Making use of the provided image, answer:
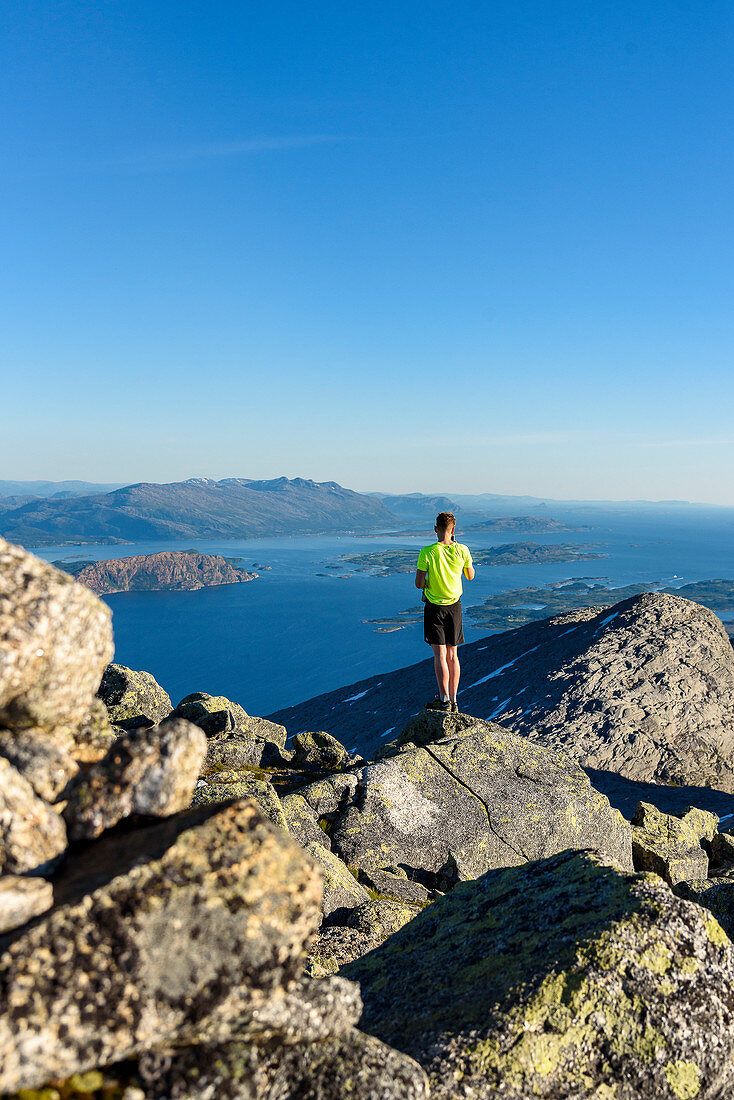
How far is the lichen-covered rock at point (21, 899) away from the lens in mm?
3611

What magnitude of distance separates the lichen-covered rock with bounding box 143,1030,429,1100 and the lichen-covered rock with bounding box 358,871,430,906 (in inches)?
285

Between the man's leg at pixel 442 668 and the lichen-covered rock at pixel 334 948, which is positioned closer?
the lichen-covered rock at pixel 334 948

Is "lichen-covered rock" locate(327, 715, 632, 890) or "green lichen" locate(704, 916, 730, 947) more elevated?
"green lichen" locate(704, 916, 730, 947)

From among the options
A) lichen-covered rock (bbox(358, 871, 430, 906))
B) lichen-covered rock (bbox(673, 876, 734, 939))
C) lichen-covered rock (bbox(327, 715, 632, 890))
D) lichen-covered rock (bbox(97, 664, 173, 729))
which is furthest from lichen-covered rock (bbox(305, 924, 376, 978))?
lichen-covered rock (bbox(97, 664, 173, 729))

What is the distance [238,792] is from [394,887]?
11.6 ft

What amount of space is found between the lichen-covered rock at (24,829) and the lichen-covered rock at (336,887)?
6.52 metres

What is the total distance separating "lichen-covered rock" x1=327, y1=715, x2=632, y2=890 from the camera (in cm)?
1191

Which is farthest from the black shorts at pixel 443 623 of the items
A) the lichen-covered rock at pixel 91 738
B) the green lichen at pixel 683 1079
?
the lichen-covered rock at pixel 91 738

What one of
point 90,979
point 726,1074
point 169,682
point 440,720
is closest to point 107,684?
point 440,720

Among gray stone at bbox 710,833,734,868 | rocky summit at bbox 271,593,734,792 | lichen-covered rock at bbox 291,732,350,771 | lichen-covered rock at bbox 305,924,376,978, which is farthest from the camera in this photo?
rocky summit at bbox 271,593,734,792

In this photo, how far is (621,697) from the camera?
191 feet

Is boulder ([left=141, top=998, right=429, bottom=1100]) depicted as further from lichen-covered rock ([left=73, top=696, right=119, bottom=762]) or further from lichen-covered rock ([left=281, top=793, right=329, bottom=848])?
lichen-covered rock ([left=281, top=793, right=329, bottom=848])

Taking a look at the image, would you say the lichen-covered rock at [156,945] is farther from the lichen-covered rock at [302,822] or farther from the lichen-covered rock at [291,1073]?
the lichen-covered rock at [302,822]

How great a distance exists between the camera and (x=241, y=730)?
16500 mm
